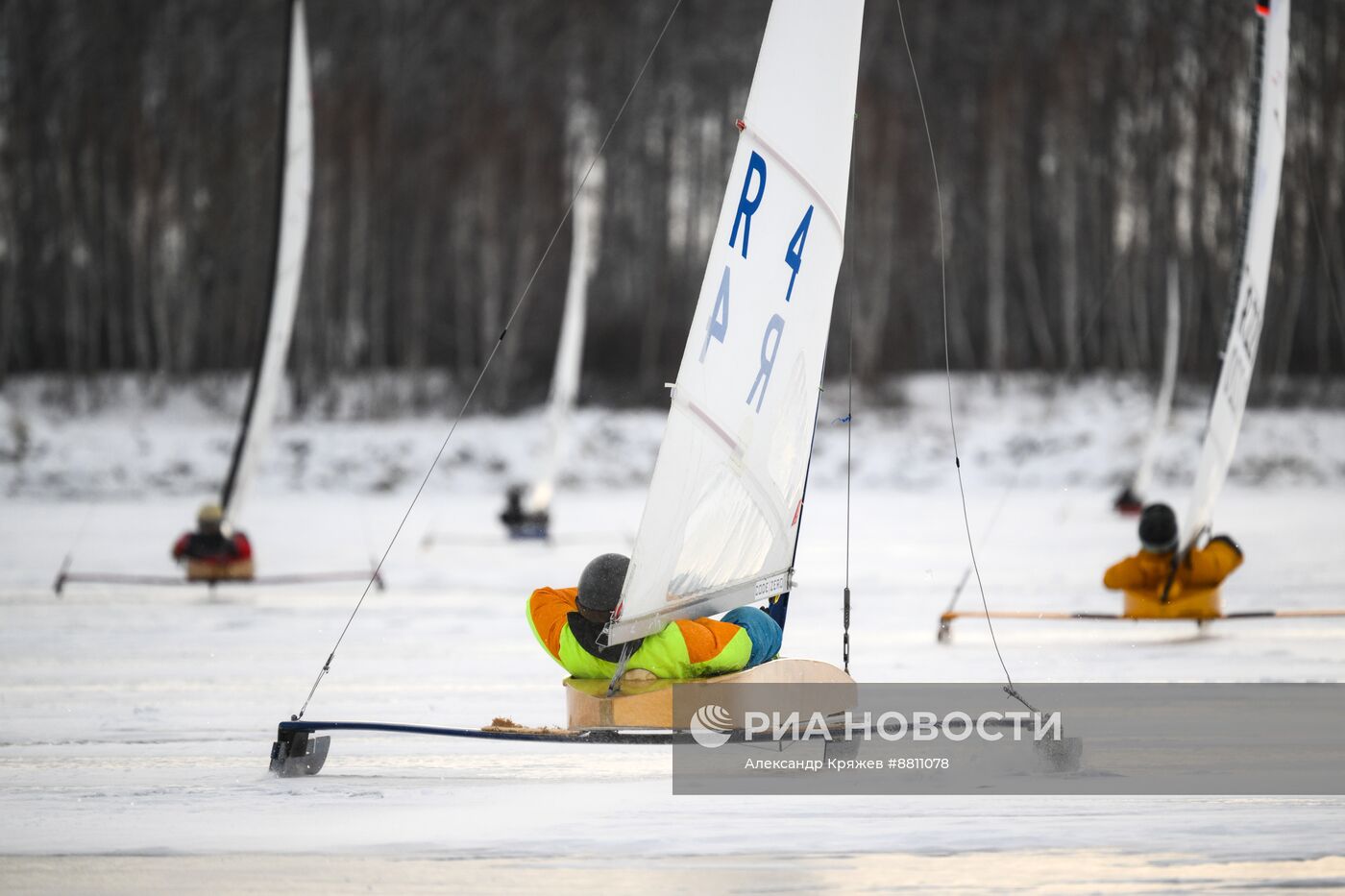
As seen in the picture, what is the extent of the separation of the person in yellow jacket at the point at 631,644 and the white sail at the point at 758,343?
0.07 m

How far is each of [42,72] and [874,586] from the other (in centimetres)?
1936

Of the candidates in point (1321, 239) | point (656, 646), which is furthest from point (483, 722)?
point (1321, 239)

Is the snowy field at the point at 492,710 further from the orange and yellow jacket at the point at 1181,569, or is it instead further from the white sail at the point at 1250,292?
the white sail at the point at 1250,292

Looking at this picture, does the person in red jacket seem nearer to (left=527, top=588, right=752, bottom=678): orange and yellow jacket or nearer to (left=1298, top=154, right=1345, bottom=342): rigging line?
(left=527, top=588, right=752, bottom=678): orange and yellow jacket

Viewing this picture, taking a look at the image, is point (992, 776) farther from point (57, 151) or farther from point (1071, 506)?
point (57, 151)

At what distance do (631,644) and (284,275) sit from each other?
21.5 ft

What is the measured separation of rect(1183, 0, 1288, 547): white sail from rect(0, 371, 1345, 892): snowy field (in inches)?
31.7

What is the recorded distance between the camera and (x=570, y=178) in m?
27.4

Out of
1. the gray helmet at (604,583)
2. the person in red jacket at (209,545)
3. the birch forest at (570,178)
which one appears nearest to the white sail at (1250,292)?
the gray helmet at (604,583)

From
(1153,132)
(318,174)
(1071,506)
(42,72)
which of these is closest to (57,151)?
(42,72)

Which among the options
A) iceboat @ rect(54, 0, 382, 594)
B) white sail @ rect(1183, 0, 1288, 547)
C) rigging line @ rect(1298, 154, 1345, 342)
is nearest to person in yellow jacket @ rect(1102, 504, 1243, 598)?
white sail @ rect(1183, 0, 1288, 547)

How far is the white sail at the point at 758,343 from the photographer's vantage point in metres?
4.43

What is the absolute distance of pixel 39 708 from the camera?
18.9ft

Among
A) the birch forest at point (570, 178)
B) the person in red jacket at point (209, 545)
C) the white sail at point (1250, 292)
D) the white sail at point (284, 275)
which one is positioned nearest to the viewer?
the white sail at point (1250, 292)
